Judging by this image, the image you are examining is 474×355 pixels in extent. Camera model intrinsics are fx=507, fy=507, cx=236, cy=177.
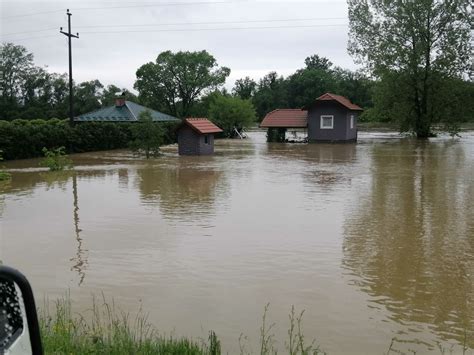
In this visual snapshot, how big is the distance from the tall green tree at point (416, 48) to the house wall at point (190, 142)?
2042 cm

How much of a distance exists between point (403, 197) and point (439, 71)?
1239 inches

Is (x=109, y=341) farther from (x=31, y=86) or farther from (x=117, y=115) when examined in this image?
(x=31, y=86)

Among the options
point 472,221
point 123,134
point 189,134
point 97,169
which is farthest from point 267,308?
point 123,134

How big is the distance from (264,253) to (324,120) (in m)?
33.9

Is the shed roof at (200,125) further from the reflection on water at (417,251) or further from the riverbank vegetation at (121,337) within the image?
the riverbank vegetation at (121,337)

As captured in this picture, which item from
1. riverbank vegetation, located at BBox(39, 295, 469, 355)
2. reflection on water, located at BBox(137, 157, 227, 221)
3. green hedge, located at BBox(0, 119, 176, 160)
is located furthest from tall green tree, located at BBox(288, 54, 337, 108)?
riverbank vegetation, located at BBox(39, 295, 469, 355)

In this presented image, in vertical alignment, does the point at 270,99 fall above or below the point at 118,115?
above

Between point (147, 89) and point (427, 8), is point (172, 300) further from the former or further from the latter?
Answer: point (147, 89)

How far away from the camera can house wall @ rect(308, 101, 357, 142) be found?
41094 millimetres

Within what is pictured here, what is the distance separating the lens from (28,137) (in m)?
28.4

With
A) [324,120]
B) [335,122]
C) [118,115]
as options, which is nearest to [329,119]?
[324,120]

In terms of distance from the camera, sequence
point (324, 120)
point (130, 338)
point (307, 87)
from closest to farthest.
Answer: point (130, 338)
point (324, 120)
point (307, 87)

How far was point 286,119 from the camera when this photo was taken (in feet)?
141

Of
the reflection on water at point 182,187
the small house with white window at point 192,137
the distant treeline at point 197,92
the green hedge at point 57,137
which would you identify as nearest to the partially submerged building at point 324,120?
the distant treeline at point 197,92
